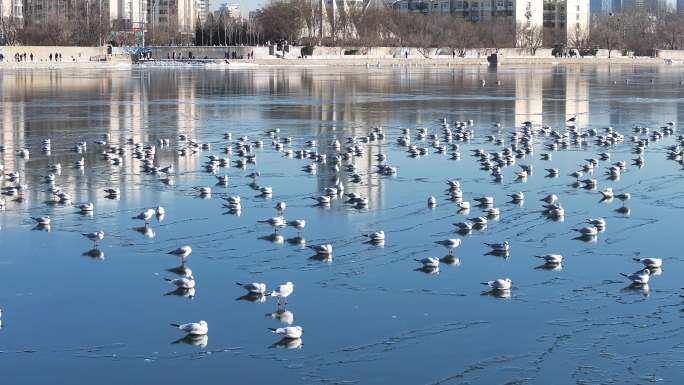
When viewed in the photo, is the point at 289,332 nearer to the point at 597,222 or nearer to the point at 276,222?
the point at 276,222

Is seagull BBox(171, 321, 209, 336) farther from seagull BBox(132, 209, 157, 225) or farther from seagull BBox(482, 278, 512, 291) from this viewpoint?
seagull BBox(132, 209, 157, 225)

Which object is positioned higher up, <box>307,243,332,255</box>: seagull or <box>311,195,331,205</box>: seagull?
<box>311,195,331,205</box>: seagull

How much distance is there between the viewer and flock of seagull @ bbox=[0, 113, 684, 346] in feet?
36.2

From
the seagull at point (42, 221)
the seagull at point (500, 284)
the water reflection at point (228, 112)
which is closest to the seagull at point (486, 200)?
the water reflection at point (228, 112)

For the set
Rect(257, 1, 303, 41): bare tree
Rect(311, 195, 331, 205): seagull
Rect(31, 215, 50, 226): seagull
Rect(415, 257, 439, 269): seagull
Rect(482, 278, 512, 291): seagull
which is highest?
Rect(257, 1, 303, 41): bare tree

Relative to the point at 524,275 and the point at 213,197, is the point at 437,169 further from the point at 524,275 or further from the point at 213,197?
the point at 524,275

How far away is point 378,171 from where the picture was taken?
18.5 m

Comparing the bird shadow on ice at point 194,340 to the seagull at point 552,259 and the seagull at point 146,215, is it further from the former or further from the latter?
the seagull at point 146,215

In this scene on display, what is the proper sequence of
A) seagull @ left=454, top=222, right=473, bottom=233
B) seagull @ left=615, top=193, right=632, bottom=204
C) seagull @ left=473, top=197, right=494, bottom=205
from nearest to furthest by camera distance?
seagull @ left=454, top=222, right=473, bottom=233, seagull @ left=473, top=197, right=494, bottom=205, seagull @ left=615, top=193, right=632, bottom=204

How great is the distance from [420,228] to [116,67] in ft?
219

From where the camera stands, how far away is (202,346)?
9.05m

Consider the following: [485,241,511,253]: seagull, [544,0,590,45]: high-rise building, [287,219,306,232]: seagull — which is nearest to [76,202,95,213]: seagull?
[287,219,306,232]: seagull

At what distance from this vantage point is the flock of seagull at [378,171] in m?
Result: 11.0

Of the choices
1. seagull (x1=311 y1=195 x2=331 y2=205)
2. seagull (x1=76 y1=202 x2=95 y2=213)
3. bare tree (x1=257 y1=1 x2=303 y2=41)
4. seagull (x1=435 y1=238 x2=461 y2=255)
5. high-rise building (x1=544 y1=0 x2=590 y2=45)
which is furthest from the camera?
high-rise building (x1=544 y1=0 x2=590 y2=45)
